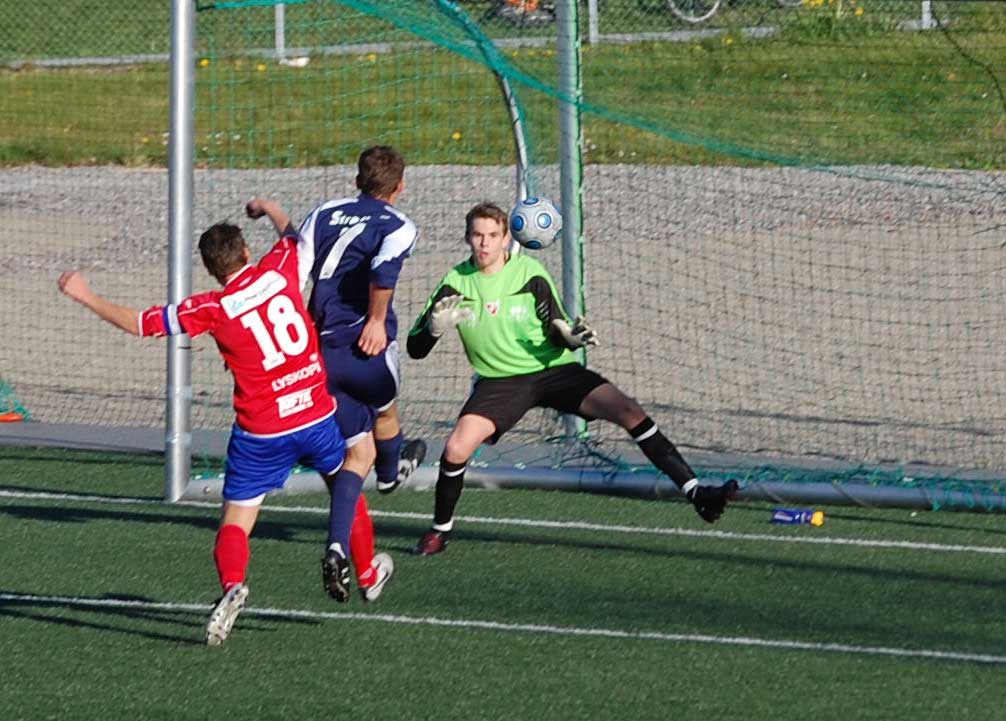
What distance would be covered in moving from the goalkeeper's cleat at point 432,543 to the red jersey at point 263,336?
152 centimetres

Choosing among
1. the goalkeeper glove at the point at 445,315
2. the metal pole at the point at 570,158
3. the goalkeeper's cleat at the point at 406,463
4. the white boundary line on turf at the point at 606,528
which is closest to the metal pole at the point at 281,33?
the metal pole at the point at 570,158

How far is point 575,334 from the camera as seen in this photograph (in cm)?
809

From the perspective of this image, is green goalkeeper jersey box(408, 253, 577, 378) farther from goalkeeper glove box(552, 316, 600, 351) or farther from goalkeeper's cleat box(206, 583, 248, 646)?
goalkeeper's cleat box(206, 583, 248, 646)

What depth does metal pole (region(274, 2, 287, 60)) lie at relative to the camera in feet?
39.1

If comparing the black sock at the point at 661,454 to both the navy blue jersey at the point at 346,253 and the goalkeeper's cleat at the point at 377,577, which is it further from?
the goalkeeper's cleat at the point at 377,577

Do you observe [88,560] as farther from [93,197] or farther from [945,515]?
[93,197]

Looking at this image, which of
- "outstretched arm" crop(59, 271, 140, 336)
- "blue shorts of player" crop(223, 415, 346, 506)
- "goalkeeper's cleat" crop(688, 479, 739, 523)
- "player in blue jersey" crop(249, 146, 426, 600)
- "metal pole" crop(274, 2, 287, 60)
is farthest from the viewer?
"metal pole" crop(274, 2, 287, 60)

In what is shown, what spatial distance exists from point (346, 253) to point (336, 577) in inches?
66.4

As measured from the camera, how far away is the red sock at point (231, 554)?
6.70 meters

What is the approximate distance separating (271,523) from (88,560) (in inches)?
41.8

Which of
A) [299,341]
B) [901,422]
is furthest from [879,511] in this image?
[299,341]

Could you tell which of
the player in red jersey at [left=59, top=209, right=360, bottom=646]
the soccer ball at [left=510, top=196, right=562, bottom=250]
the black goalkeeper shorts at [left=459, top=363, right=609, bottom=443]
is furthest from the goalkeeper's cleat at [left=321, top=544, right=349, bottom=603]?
the soccer ball at [left=510, top=196, right=562, bottom=250]

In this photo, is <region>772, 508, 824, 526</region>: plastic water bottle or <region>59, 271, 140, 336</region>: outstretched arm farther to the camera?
<region>772, 508, 824, 526</region>: plastic water bottle

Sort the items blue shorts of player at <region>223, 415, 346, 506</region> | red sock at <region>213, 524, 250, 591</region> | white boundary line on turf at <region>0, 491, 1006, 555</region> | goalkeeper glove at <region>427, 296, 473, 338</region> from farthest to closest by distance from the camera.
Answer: white boundary line on turf at <region>0, 491, 1006, 555</region>, goalkeeper glove at <region>427, 296, 473, 338</region>, blue shorts of player at <region>223, 415, 346, 506</region>, red sock at <region>213, 524, 250, 591</region>
